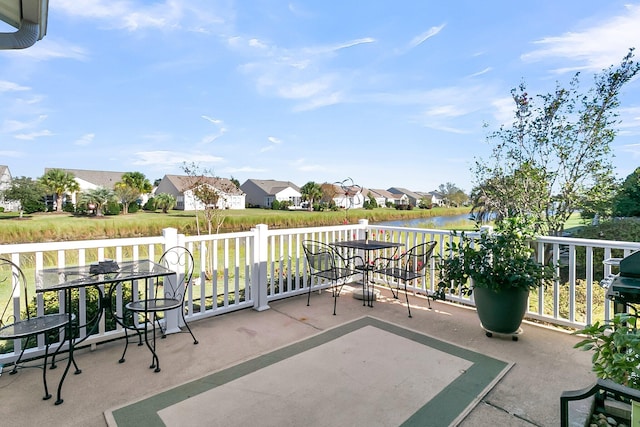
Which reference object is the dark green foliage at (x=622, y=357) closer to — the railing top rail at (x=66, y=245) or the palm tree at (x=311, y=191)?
the railing top rail at (x=66, y=245)

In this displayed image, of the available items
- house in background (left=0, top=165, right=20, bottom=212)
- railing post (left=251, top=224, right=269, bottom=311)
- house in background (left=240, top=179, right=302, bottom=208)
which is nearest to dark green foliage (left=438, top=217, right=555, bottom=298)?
railing post (left=251, top=224, right=269, bottom=311)

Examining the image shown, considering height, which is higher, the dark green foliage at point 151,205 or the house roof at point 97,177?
the house roof at point 97,177

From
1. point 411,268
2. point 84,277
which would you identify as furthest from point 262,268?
point 411,268

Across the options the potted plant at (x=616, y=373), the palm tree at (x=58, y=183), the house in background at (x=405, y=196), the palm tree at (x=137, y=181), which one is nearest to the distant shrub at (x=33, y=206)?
the palm tree at (x=58, y=183)

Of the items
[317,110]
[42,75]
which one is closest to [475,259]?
[317,110]

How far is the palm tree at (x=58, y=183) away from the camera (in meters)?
28.8

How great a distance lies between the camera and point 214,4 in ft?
21.0

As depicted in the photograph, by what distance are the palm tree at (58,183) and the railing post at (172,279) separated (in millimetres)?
35157

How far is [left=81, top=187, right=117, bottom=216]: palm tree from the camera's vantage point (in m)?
26.8

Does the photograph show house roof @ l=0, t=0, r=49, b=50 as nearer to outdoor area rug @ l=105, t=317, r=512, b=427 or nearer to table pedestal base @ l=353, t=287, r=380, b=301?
outdoor area rug @ l=105, t=317, r=512, b=427

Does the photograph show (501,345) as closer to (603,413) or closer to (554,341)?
(554,341)

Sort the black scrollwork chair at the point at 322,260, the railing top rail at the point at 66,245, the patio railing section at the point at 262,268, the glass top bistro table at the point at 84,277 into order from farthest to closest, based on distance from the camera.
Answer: the black scrollwork chair at the point at 322,260 < the patio railing section at the point at 262,268 < the railing top rail at the point at 66,245 < the glass top bistro table at the point at 84,277

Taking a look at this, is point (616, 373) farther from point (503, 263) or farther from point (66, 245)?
point (66, 245)

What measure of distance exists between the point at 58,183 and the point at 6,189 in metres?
3.58
